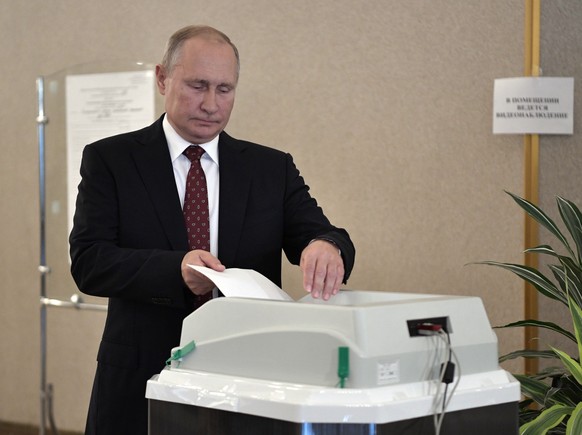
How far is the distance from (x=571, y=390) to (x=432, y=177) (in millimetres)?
1054

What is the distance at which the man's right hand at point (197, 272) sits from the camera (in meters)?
1.53

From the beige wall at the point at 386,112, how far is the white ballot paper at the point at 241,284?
1571 mm

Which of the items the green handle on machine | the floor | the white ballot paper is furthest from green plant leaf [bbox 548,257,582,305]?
the floor

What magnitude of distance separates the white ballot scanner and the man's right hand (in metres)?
0.17

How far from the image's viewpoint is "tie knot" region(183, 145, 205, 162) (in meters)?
1.92

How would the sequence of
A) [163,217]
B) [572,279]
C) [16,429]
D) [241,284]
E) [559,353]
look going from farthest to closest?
[16,429] → [572,279] → [559,353] → [163,217] → [241,284]

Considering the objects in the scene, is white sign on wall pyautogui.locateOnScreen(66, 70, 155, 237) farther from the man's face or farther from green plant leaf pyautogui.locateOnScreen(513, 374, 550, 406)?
green plant leaf pyautogui.locateOnScreen(513, 374, 550, 406)

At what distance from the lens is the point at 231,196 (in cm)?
191

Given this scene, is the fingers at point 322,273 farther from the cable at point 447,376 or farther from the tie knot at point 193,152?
the tie knot at point 193,152

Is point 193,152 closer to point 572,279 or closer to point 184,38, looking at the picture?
point 184,38

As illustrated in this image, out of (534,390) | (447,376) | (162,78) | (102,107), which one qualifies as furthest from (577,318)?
(102,107)

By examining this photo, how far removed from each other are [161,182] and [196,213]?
105 mm

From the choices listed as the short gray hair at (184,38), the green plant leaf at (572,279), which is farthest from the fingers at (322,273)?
the green plant leaf at (572,279)

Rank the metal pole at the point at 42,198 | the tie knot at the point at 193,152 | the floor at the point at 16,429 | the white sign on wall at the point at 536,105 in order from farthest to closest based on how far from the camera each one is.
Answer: the floor at the point at 16,429, the metal pole at the point at 42,198, the white sign on wall at the point at 536,105, the tie knot at the point at 193,152
